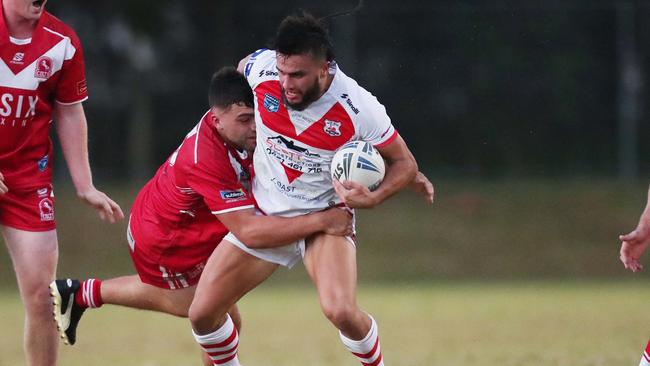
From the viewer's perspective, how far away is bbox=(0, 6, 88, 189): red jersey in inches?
287

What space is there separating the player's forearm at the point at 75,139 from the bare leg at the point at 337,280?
1495mm

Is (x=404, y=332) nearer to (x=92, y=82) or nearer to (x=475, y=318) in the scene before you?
(x=475, y=318)

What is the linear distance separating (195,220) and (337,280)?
4.14 ft

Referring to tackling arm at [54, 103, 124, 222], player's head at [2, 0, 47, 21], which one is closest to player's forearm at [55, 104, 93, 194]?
tackling arm at [54, 103, 124, 222]

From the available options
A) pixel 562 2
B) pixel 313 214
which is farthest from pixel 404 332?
pixel 562 2

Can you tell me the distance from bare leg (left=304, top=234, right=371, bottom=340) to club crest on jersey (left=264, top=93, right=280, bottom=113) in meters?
0.79

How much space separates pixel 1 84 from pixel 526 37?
15.8 metres

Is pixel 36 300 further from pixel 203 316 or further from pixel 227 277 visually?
pixel 227 277

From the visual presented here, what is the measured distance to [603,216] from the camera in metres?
21.0

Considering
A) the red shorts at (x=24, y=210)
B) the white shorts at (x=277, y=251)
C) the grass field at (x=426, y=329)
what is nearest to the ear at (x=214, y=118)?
the white shorts at (x=277, y=251)

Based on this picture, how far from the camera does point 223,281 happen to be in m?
7.38

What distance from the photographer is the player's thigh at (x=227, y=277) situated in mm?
7383

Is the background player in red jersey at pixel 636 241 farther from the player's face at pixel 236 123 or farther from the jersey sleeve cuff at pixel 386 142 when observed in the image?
the player's face at pixel 236 123

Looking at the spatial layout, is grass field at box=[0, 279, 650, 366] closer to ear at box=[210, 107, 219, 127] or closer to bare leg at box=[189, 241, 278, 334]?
bare leg at box=[189, 241, 278, 334]
